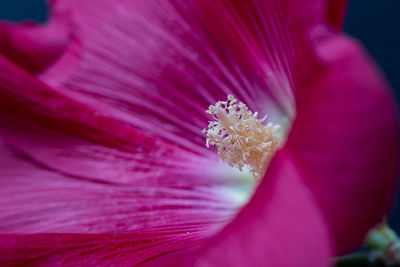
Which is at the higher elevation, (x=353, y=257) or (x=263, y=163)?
(x=263, y=163)

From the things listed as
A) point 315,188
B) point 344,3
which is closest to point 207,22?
point 344,3

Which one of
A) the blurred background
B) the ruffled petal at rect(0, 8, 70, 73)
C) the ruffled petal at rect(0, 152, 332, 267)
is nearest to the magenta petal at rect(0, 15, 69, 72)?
the ruffled petal at rect(0, 8, 70, 73)

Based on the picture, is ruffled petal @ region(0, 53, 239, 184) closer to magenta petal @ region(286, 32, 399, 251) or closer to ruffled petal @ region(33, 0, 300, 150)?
ruffled petal @ region(33, 0, 300, 150)

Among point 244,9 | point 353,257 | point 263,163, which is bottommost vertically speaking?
point 353,257

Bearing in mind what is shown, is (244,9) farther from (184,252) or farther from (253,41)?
(184,252)

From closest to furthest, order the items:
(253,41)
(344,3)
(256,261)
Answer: (256,261), (344,3), (253,41)

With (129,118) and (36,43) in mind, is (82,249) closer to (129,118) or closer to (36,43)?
(129,118)
